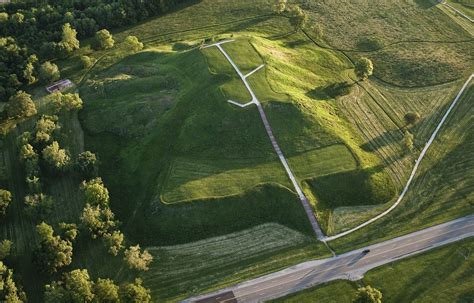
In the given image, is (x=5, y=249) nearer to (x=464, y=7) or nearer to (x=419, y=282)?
(x=419, y=282)

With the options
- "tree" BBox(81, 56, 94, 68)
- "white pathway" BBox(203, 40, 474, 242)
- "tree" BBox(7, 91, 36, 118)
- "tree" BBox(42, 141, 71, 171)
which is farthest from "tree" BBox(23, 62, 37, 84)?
"white pathway" BBox(203, 40, 474, 242)

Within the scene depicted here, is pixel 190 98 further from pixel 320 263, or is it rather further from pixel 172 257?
pixel 320 263

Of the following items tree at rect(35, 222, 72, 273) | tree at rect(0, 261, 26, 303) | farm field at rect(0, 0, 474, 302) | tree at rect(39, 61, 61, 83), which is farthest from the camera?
tree at rect(39, 61, 61, 83)

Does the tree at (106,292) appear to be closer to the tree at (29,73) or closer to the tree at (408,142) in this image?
the tree at (408,142)

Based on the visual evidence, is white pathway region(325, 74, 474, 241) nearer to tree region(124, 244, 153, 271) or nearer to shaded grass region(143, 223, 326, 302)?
shaded grass region(143, 223, 326, 302)

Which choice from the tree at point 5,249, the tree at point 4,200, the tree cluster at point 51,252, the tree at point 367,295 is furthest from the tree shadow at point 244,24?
the tree at point 367,295

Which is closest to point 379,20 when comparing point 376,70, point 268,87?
point 376,70
